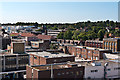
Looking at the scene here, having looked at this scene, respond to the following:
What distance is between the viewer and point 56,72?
19281 mm

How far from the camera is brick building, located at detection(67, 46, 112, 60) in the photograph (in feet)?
97.5

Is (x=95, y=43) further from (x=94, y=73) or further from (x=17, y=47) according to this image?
(x=94, y=73)

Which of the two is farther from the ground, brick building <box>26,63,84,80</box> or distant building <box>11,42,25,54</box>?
distant building <box>11,42,25,54</box>

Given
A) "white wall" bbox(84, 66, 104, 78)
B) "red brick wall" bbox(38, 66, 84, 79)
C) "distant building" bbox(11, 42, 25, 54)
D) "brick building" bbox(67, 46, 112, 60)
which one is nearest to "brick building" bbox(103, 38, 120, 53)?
"brick building" bbox(67, 46, 112, 60)

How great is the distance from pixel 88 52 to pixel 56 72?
1383 centimetres

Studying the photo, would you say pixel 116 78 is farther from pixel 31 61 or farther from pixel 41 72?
pixel 31 61

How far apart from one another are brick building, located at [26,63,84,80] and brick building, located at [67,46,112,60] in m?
9.59

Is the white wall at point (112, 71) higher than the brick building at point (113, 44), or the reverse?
the brick building at point (113, 44)

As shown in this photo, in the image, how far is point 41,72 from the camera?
61.2ft

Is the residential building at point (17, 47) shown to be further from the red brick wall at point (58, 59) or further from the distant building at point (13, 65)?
the red brick wall at point (58, 59)

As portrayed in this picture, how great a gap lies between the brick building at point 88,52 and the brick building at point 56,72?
31.5 feet

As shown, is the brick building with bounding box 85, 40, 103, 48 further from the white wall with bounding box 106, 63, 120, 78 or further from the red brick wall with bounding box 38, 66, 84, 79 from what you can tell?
the red brick wall with bounding box 38, 66, 84, 79

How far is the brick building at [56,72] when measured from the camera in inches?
739

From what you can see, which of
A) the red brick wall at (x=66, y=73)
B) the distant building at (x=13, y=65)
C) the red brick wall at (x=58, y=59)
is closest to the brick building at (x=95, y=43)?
the red brick wall at (x=58, y=59)
